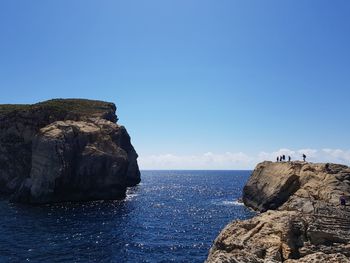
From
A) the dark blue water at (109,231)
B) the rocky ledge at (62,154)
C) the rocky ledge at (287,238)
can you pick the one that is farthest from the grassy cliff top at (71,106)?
the rocky ledge at (287,238)

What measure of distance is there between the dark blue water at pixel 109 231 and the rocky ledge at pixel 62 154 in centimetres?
583

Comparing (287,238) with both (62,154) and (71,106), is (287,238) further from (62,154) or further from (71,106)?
(71,106)

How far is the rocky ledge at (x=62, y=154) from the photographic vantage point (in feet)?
281

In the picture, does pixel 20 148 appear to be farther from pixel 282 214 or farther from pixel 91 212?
pixel 282 214

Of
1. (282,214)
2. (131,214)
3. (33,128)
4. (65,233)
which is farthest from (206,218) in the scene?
(33,128)

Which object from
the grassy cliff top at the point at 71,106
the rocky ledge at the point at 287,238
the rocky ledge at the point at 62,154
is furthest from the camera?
the grassy cliff top at the point at 71,106

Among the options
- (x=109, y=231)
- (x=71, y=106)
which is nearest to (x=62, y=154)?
(x=71, y=106)

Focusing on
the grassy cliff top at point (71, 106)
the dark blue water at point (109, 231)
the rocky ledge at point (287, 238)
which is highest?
the grassy cliff top at point (71, 106)

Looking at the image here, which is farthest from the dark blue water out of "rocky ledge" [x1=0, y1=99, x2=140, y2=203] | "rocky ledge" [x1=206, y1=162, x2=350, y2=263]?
"rocky ledge" [x1=206, y1=162, x2=350, y2=263]

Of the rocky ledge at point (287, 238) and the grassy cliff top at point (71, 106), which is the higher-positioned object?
the grassy cliff top at point (71, 106)

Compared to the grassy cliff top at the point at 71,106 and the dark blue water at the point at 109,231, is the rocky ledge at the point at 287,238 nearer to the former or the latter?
the dark blue water at the point at 109,231

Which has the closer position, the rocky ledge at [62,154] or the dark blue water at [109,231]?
the dark blue water at [109,231]

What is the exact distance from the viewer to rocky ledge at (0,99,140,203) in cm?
8562

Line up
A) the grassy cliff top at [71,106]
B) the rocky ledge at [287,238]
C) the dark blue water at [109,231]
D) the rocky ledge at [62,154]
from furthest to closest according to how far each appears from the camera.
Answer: the grassy cliff top at [71,106]
the rocky ledge at [62,154]
the dark blue water at [109,231]
the rocky ledge at [287,238]
